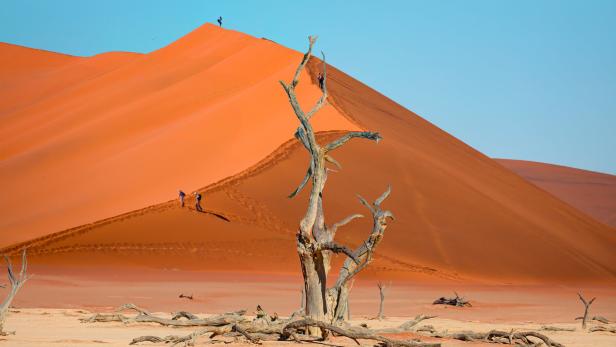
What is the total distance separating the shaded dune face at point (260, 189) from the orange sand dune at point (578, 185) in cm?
4478

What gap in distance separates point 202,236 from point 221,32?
31.8 metres

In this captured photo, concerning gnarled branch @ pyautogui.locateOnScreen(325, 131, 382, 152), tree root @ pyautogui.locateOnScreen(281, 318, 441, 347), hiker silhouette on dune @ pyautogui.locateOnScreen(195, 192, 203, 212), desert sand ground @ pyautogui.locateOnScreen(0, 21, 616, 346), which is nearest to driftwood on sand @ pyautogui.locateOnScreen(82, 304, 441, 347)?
tree root @ pyautogui.locateOnScreen(281, 318, 441, 347)

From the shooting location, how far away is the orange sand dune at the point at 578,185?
88.9 m

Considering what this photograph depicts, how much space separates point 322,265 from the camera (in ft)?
35.2

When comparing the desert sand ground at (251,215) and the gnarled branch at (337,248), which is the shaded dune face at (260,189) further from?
the gnarled branch at (337,248)

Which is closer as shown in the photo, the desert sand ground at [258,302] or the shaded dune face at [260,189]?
the desert sand ground at [258,302]

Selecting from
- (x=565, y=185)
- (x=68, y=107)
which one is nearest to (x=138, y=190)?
(x=68, y=107)

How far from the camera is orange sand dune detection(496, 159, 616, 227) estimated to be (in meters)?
88.9

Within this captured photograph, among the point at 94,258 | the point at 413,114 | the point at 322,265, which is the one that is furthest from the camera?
the point at 413,114

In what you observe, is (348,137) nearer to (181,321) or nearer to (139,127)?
(181,321)

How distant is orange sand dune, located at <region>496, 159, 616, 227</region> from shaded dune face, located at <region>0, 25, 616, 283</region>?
147 feet

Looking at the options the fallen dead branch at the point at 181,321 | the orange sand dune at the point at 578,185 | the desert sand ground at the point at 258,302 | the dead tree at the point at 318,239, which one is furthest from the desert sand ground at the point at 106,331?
the orange sand dune at the point at 578,185

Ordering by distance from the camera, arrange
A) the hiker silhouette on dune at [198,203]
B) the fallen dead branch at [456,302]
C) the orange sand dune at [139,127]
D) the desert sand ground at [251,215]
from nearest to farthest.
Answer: the fallen dead branch at [456,302] < the desert sand ground at [251,215] < the hiker silhouette on dune at [198,203] < the orange sand dune at [139,127]

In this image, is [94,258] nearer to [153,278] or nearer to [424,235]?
[153,278]
